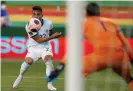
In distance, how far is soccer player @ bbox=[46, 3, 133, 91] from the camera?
660 cm

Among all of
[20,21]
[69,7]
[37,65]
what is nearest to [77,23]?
[69,7]

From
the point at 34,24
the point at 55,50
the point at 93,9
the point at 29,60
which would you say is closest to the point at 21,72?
the point at 29,60

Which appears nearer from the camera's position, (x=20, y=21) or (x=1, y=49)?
(x=1, y=49)

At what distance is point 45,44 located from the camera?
923 centimetres

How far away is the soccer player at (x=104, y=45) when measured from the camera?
6602 millimetres

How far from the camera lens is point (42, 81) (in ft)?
35.1

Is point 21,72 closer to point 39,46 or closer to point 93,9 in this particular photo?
point 39,46

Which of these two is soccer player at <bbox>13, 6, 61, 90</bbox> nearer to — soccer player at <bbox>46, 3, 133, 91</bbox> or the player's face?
the player's face

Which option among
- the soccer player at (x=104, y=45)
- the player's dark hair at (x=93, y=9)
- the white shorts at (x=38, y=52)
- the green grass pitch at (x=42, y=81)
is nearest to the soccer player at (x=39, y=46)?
the white shorts at (x=38, y=52)

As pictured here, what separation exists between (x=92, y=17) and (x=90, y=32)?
205 millimetres

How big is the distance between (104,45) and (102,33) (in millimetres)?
156

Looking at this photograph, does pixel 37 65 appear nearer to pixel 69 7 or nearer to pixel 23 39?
pixel 23 39

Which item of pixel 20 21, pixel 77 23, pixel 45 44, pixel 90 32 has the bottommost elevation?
pixel 20 21

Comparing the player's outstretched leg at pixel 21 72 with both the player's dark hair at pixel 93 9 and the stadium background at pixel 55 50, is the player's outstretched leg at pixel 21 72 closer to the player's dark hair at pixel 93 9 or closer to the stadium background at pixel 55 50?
the stadium background at pixel 55 50
